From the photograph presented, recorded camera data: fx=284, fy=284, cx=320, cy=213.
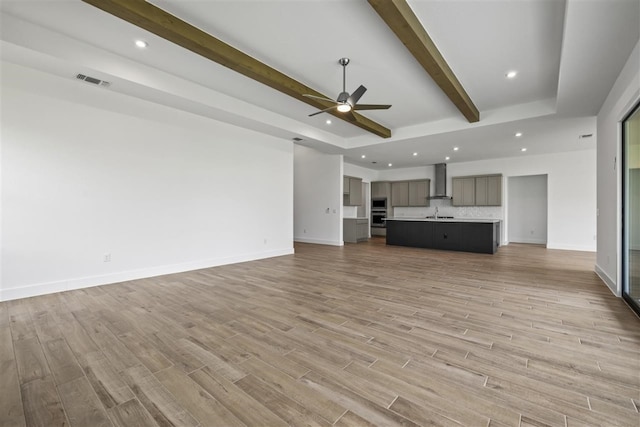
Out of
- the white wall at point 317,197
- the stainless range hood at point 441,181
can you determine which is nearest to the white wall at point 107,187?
the white wall at point 317,197

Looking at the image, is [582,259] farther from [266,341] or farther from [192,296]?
[192,296]

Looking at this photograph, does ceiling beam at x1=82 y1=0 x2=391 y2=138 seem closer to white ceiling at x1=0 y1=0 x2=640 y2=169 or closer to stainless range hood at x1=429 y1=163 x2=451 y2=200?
white ceiling at x1=0 y1=0 x2=640 y2=169

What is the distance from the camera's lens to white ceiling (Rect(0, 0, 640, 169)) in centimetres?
272

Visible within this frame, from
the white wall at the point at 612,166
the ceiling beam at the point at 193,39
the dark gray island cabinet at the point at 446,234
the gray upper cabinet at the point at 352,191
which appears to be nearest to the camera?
the ceiling beam at the point at 193,39

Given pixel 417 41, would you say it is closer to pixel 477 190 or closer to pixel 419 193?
pixel 477 190

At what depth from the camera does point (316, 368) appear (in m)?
1.94

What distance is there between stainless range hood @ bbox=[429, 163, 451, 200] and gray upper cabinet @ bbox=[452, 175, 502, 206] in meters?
0.29

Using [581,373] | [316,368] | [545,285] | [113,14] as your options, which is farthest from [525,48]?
[113,14]

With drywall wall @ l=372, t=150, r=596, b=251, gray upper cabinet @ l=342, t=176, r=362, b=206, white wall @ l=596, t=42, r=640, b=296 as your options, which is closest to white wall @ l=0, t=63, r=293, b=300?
gray upper cabinet @ l=342, t=176, r=362, b=206

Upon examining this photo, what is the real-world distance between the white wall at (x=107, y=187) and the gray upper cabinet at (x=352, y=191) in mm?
4180

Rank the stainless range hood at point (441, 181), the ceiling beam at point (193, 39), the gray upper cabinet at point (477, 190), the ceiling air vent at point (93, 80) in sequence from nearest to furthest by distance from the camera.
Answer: the ceiling beam at point (193, 39) < the ceiling air vent at point (93, 80) < the gray upper cabinet at point (477, 190) < the stainless range hood at point (441, 181)

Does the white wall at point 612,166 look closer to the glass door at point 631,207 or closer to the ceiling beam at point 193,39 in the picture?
the glass door at point 631,207

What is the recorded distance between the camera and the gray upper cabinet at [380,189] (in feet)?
35.8

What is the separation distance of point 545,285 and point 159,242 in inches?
235
